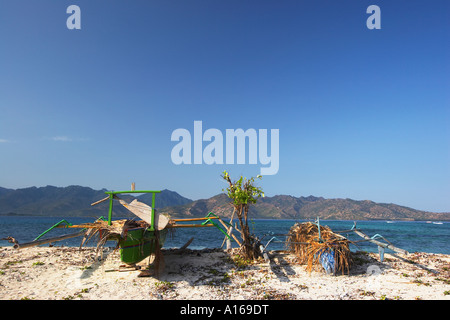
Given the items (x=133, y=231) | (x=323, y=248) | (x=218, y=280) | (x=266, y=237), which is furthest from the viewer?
(x=266, y=237)

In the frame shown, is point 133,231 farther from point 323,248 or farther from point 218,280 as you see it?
point 323,248

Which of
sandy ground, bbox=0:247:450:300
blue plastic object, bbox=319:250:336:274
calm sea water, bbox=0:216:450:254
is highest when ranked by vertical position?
blue plastic object, bbox=319:250:336:274

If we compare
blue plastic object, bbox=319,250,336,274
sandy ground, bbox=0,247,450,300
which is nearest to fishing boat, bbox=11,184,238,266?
sandy ground, bbox=0,247,450,300

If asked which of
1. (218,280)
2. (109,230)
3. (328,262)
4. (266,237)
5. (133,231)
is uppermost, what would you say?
(109,230)

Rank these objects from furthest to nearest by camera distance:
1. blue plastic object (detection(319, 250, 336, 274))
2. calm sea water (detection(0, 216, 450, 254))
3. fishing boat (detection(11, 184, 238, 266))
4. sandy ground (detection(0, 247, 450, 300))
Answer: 1. calm sea water (detection(0, 216, 450, 254))
2. blue plastic object (detection(319, 250, 336, 274))
3. fishing boat (detection(11, 184, 238, 266))
4. sandy ground (detection(0, 247, 450, 300))

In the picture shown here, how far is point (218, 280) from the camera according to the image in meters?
9.37

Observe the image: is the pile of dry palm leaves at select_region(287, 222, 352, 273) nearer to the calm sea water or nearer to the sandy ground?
the sandy ground

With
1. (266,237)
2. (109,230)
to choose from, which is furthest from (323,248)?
(266,237)

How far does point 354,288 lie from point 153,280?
22.9 ft

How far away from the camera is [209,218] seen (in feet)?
35.6

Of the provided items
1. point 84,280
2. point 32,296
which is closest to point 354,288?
point 84,280

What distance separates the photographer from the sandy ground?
7805 mm

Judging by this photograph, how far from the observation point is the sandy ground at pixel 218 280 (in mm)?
7805

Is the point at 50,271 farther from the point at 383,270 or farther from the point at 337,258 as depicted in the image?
the point at 383,270
